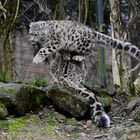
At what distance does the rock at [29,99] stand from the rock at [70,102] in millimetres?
131

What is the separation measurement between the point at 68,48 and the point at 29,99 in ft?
2.50

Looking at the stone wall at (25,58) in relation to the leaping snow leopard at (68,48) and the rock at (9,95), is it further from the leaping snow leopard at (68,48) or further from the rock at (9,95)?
the rock at (9,95)

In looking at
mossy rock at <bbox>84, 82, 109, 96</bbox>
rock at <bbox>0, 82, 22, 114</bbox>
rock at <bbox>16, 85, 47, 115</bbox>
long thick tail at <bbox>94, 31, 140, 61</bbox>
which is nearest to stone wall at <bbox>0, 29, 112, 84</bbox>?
mossy rock at <bbox>84, 82, 109, 96</bbox>

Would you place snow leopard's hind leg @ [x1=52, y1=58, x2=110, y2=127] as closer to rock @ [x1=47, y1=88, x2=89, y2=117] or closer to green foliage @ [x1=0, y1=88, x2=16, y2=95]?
rock @ [x1=47, y1=88, x2=89, y2=117]

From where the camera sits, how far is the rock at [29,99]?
4766mm

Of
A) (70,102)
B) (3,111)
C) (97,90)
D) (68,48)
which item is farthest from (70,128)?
(97,90)

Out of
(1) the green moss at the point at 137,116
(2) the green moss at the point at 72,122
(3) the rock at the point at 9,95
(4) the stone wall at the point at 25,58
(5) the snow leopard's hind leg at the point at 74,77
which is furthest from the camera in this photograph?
(4) the stone wall at the point at 25,58

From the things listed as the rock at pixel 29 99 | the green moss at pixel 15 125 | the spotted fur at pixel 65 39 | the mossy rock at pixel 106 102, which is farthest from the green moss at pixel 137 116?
the green moss at pixel 15 125

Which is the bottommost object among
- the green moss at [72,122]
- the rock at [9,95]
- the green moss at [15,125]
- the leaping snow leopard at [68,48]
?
the green moss at [72,122]

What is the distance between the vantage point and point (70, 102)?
493 centimetres

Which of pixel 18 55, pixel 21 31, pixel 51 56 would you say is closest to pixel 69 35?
pixel 51 56

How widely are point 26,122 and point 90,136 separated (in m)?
0.67

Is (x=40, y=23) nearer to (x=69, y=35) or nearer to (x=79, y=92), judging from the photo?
(x=69, y=35)

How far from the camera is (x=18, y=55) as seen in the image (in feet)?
30.1
